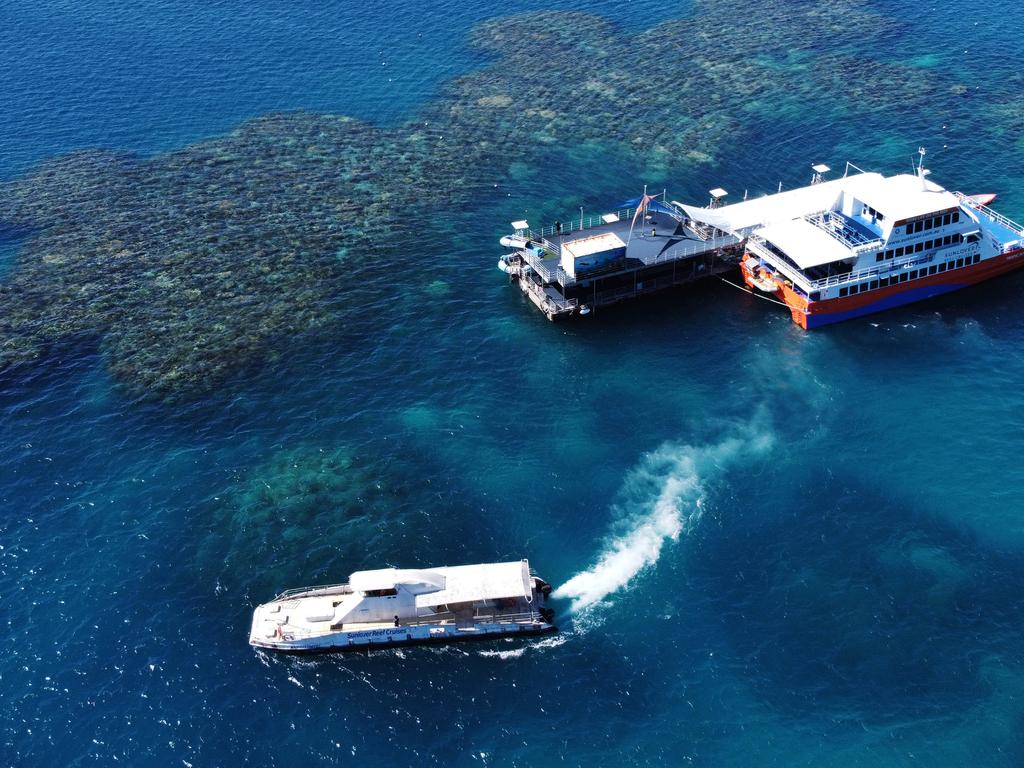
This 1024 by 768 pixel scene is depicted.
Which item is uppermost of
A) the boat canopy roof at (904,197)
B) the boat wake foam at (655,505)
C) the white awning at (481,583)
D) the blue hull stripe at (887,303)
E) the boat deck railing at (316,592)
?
the boat canopy roof at (904,197)

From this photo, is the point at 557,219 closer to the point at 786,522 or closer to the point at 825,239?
the point at 825,239

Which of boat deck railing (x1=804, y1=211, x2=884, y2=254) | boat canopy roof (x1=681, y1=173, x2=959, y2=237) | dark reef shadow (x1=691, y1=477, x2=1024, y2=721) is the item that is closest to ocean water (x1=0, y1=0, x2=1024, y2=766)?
dark reef shadow (x1=691, y1=477, x2=1024, y2=721)

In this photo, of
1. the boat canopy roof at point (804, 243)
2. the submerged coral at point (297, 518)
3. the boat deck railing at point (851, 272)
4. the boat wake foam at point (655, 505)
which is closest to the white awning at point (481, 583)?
the boat wake foam at point (655, 505)

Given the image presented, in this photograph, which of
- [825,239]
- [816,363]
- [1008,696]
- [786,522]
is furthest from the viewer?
[825,239]

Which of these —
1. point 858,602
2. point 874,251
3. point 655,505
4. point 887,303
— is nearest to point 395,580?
point 655,505

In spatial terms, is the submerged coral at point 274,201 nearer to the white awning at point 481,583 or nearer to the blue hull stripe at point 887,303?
the blue hull stripe at point 887,303

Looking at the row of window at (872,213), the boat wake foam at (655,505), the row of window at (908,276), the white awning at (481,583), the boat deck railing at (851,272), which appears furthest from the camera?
the row of window at (872,213)

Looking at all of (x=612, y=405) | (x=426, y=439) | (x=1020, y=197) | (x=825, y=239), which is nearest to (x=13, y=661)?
(x=426, y=439)
